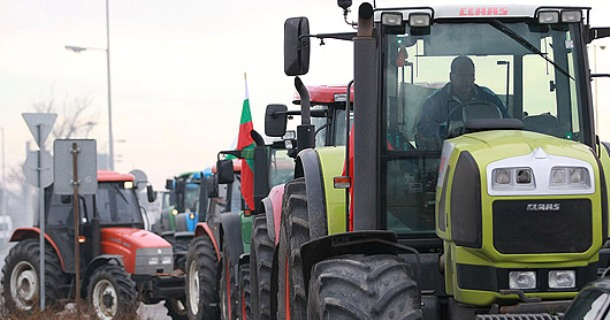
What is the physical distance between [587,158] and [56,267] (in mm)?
15214

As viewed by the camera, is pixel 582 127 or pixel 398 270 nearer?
pixel 398 270

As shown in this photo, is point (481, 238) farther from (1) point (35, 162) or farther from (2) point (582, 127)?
(1) point (35, 162)

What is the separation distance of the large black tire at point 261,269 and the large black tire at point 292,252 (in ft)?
3.10

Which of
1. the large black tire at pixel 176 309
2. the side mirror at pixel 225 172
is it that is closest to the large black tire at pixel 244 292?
the side mirror at pixel 225 172

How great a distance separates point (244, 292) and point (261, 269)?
3.18m

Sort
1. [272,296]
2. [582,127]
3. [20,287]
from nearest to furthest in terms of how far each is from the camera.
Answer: [582,127]
[272,296]
[20,287]

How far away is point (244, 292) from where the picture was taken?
50.3 ft

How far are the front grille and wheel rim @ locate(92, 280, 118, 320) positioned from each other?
13.3 metres

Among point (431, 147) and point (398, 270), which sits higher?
point (431, 147)

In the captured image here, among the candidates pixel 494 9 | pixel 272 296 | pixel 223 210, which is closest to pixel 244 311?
pixel 272 296

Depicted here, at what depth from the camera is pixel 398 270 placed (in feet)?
25.5

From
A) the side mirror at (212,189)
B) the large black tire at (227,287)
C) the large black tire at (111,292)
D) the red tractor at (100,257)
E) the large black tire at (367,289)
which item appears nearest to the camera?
the large black tire at (367,289)

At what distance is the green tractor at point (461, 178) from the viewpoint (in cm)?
773

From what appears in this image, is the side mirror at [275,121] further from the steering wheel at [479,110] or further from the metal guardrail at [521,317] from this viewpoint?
the metal guardrail at [521,317]
